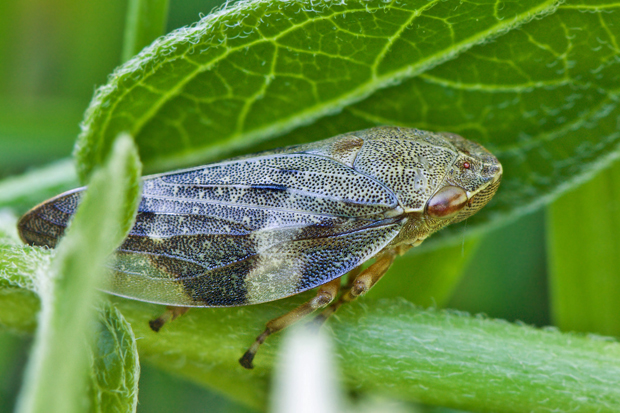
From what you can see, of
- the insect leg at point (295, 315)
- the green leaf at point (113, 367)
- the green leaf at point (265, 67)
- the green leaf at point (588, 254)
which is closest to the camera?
the green leaf at point (113, 367)

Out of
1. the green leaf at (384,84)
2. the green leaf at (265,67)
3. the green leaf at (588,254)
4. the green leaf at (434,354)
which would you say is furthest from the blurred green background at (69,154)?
the green leaf at (265,67)

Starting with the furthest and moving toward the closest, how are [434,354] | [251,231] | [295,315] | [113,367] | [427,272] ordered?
[427,272]
[251,231]
[295,315]
[434,354]
[113,367]

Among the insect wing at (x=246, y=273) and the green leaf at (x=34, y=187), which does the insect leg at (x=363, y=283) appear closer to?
the insect wing at (x=246, y=273)

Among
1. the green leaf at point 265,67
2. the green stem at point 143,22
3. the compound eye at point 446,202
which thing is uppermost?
the green stem at point 143,22

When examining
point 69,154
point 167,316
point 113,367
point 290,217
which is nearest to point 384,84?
point 290,217

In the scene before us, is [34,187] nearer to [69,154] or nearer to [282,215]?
[69,154]

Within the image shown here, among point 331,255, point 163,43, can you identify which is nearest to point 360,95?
point 331,255
